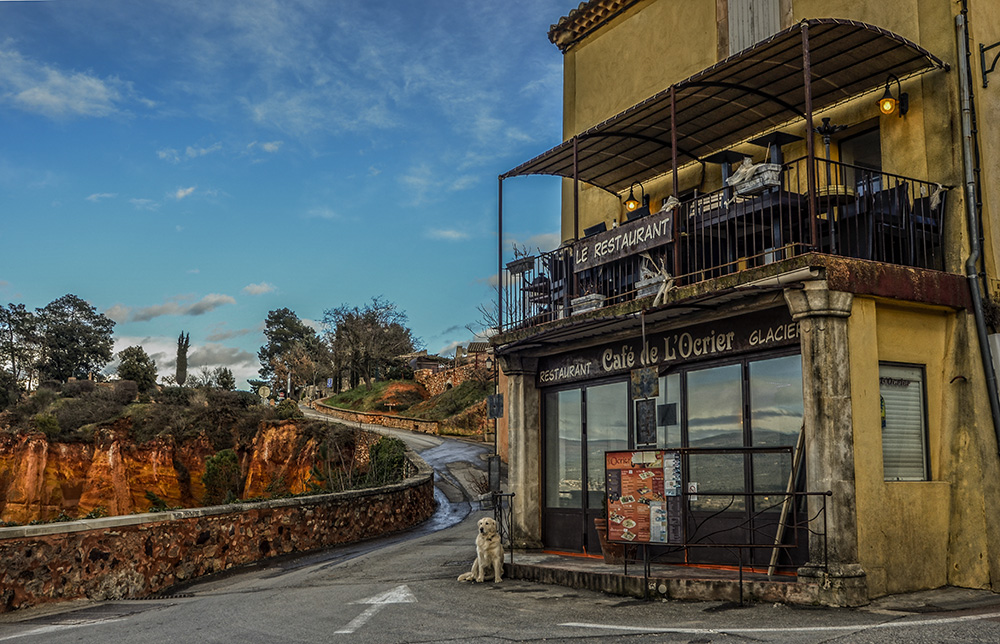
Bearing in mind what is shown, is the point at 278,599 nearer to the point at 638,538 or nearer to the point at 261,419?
the point at 638,538

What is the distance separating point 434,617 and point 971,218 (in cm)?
803

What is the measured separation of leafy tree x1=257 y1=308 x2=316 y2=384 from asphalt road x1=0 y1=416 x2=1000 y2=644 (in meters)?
92.9

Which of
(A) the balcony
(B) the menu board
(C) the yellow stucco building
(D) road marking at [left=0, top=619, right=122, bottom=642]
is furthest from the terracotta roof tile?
(D) road marking at [left=0, top=619, right=122, bottom=642]

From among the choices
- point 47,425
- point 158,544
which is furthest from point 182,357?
point 158,544

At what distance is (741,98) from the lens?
41.4 feet

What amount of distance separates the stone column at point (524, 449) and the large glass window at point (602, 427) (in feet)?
4.00

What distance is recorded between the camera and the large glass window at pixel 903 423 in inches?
401

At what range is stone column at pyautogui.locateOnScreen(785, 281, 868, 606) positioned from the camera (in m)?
9.13

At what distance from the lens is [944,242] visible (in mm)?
10867

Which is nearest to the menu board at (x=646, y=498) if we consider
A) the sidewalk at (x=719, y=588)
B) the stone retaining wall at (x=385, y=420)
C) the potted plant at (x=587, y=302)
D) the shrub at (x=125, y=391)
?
the sidewalk at (x=719, y=588)

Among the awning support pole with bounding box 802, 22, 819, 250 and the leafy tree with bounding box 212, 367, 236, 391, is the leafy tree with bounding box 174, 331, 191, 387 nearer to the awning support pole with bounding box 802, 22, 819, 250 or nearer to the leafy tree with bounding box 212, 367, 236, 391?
the leafy tree with bounding box 212, 367, 236, 391

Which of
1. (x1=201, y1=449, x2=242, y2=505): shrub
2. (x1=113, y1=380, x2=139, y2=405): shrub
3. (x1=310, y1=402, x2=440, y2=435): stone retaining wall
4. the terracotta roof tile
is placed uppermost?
the terracotta roof tile

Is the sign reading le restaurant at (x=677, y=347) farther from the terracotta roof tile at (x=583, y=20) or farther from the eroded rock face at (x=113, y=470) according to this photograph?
the eroded rock face at (x=113, y=470)

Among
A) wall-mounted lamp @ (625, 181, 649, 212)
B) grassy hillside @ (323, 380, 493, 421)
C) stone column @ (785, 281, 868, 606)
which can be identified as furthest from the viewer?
grassy hillside @ (323, 380, 493, 421)
